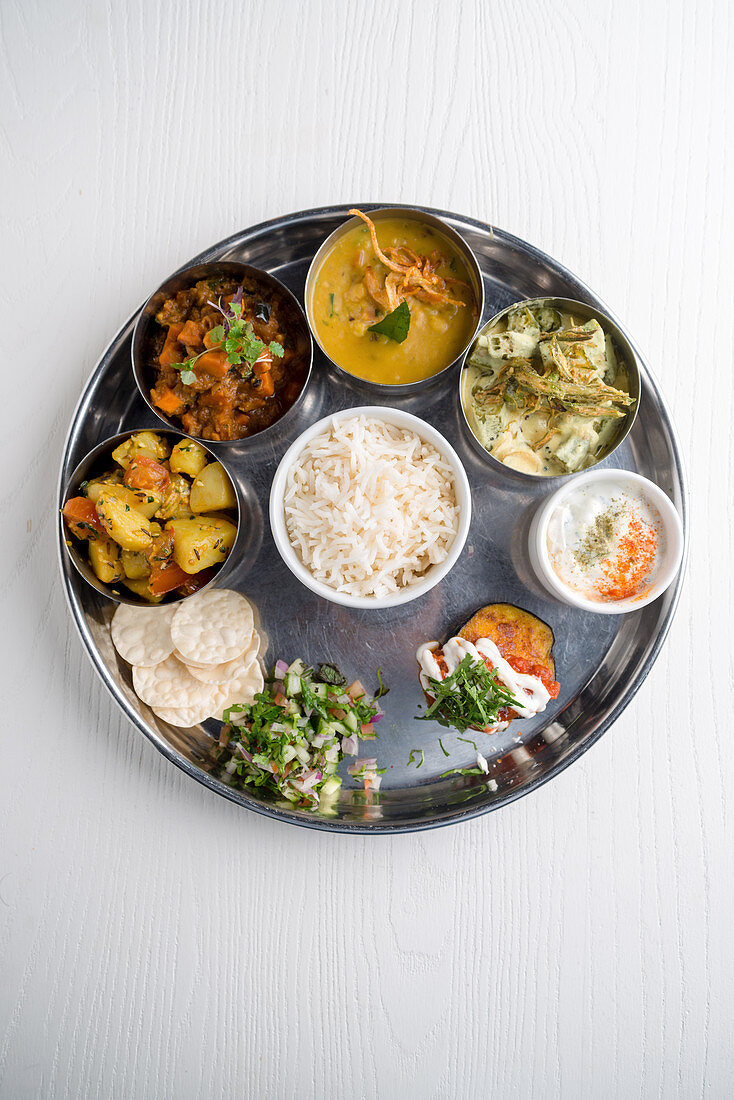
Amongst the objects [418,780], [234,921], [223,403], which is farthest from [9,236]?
[234,921]

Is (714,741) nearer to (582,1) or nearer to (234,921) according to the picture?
(234,921)

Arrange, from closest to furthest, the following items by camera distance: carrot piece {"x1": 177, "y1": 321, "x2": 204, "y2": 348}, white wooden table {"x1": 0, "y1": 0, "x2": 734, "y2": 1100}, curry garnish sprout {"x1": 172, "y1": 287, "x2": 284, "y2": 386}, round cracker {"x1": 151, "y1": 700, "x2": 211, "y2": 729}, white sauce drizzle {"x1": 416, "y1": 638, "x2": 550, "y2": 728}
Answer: curry garnish sprout {"x1": 172, "y1": 287, "x2": 284, "y2": 386} < carrot piece {"x1": 177, "y1": 321, "x2": 204, "y2": 348} < white sauce drizzle {"x1": 416, "y1": 638, "x2": 550, "y2": 728} < round cracker {"x1": 151, "y1": 700, "x2": 211, "y2": 729} < white wooden table {"x1": 0, "y1": 0, "x2": 734, "y2": 1100}

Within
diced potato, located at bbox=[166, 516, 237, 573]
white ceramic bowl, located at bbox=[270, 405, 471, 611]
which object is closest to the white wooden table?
diced potato, located at bbox=[166, 516, 237, 573]

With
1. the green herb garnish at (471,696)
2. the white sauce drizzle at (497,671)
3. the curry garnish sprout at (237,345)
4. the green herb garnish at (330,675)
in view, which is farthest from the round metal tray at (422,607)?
the curry garnish sprout at (237,345)

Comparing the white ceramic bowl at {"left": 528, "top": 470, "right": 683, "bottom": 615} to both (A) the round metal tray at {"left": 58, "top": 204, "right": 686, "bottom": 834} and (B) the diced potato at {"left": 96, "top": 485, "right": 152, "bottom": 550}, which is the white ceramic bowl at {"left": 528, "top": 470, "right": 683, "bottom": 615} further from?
(B) the diced potato at {"left": 96, "top": 485, "right": 152, "bottom": 550}

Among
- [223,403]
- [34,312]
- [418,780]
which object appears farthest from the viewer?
[34,312]

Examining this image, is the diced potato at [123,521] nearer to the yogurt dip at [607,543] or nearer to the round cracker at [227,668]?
the round cracker at [227,668]
